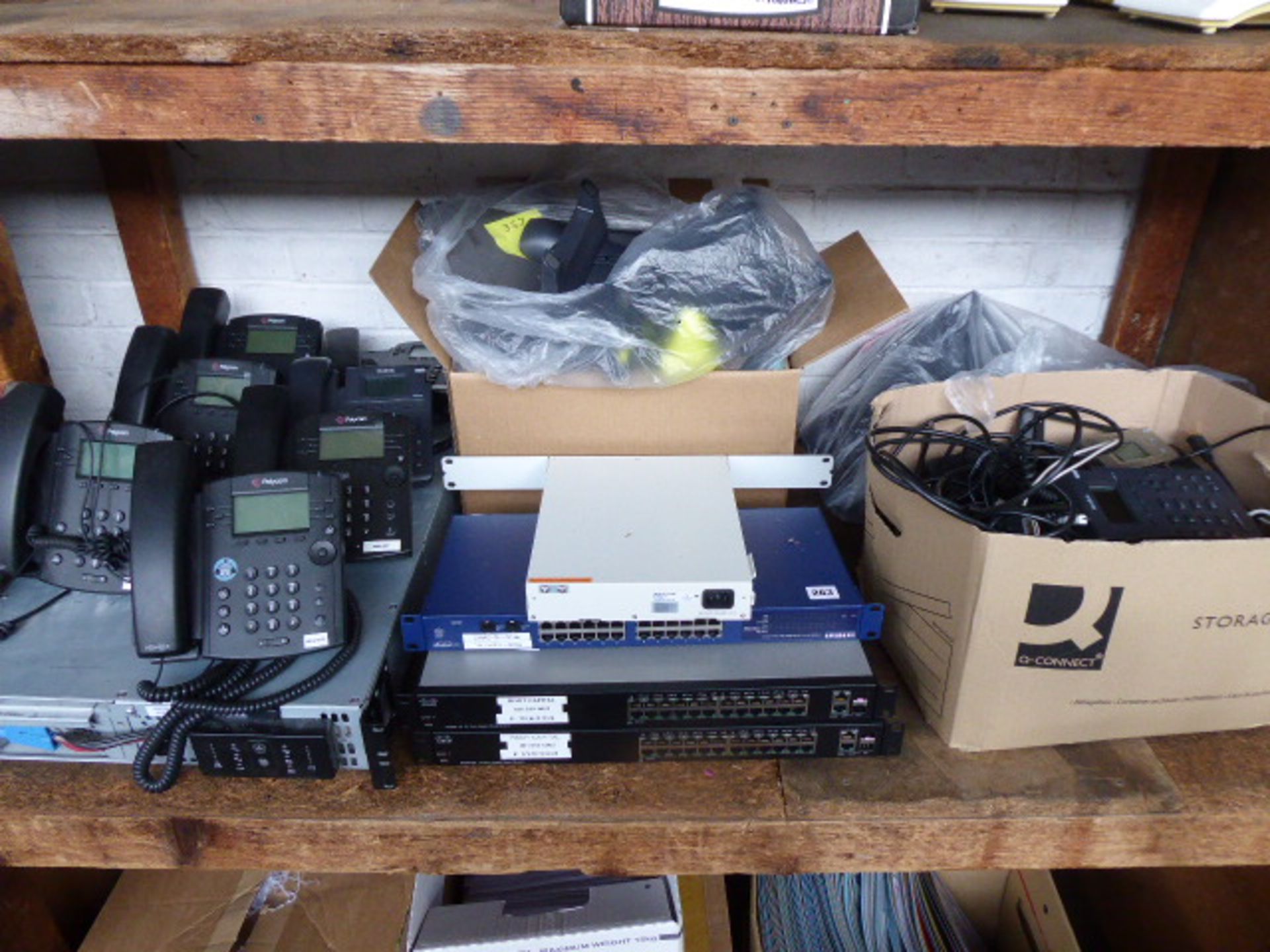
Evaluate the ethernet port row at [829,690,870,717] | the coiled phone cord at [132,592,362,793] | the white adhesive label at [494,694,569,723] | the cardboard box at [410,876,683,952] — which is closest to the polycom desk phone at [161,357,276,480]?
the coiled phone cord at [132,592,362,793]

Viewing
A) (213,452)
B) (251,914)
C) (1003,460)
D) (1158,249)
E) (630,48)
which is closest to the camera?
(630,48)

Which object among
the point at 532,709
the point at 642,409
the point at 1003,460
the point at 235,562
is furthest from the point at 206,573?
the point at 1003,460

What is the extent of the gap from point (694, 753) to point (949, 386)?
504 mm

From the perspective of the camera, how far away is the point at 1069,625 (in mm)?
764

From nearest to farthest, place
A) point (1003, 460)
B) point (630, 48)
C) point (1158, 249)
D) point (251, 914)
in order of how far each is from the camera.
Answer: point (630, 48) < point (1003, 460) < point (251, 914) < point (1158, 249)

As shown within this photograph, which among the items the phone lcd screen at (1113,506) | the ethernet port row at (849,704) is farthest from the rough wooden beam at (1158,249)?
the ethernet port row at (849,704)

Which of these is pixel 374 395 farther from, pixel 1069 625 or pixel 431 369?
pixel 1069 625

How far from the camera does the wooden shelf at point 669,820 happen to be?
80 cm

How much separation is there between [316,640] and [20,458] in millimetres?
384

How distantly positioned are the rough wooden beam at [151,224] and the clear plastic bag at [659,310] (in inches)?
21.5

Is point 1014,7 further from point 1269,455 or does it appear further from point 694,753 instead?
point 694,753

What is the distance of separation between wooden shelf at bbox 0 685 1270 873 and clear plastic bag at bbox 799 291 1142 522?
1.46 feet

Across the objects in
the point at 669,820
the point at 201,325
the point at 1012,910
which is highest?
the point at 201,325

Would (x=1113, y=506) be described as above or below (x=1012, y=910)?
above
